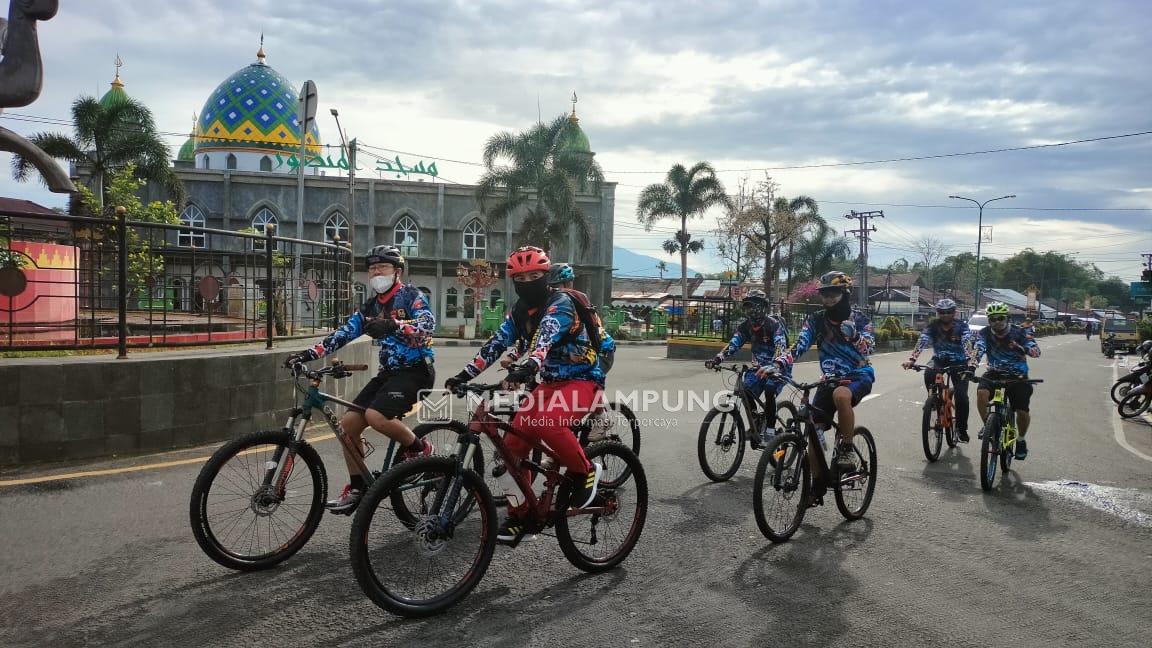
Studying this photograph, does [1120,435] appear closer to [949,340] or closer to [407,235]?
[949,340]

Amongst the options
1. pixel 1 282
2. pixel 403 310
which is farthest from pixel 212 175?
pixel 403 310

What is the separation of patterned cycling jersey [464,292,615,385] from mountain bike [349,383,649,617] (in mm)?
384

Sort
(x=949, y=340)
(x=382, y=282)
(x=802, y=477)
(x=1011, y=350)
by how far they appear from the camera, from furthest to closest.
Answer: (x=949, y=340), (x=1011, y=350), (x=802, y=477), (x=382, y=282)

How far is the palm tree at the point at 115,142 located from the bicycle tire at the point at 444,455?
32.0m

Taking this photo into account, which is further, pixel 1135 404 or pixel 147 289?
pixel 1135 404

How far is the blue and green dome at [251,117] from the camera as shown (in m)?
52.9

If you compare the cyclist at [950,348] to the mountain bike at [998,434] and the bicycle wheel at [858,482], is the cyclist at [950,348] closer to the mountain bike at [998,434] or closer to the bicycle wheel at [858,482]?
the mountain bike at [998,434]

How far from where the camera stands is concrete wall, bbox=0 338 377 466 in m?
6.83

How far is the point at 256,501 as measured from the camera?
14.8 ft

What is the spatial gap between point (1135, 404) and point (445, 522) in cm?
1403

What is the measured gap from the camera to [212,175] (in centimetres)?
4756

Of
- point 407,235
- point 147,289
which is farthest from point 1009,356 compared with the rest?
point 407,235

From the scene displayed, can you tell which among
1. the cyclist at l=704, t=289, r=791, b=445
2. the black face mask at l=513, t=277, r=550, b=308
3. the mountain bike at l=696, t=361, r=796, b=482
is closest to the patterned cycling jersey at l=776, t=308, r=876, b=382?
the mountain bike at l=696, t=361, r=796, b=482

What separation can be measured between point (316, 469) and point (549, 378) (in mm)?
1463
